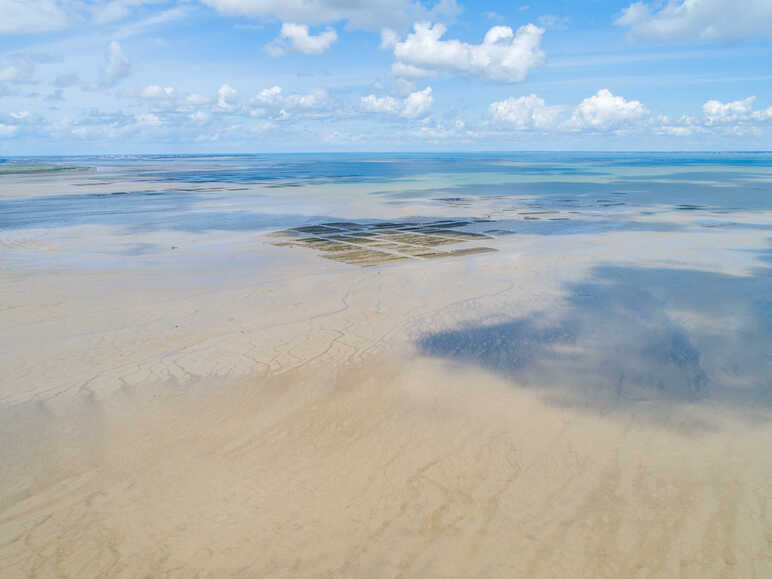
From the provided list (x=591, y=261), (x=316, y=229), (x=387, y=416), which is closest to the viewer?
(x=387, y=416)

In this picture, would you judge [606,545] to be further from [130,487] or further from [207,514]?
[130,487]

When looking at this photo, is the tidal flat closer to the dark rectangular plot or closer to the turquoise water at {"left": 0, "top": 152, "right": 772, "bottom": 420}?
the turquoise water at {"left": 0, "top": 152, "right": 772, "bottom": 420}

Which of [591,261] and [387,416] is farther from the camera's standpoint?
[591,261]

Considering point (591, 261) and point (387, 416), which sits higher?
point (591, 261)

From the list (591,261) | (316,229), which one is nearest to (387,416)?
(591,261)

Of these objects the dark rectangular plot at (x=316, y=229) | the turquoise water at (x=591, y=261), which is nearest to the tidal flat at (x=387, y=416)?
the turquoise water at (x=591, y=261)

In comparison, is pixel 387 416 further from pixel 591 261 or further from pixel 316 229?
pixel 316 229

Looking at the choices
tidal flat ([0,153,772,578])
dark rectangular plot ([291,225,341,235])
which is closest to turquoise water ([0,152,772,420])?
tidal flat ([0,153,772,578])

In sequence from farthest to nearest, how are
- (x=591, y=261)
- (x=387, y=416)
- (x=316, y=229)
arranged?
(x=316, y=229)
(x=591, y=261)
(x=387, y=416)

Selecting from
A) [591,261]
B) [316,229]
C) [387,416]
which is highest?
[316,229]
